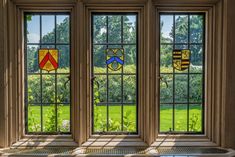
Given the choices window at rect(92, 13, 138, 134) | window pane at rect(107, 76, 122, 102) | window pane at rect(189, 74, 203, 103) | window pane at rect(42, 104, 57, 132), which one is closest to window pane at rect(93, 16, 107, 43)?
window at rect(92, 13, 138, 134)

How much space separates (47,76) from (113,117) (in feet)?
2.25

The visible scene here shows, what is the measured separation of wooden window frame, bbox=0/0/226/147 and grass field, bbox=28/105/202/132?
0.09 m

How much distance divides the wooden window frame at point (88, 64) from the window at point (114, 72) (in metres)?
0.08

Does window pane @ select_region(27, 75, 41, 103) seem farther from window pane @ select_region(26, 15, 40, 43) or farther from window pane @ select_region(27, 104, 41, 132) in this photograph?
window pane @ select_region(26, 15, 40, 43)

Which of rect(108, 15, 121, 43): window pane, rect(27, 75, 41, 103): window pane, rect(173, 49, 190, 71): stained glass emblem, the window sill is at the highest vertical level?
rect(108, 15, 121, 43): window pane

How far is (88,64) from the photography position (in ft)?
9.74

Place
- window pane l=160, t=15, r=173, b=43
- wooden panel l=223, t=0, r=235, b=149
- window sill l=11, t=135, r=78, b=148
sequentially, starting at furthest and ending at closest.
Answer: window pane l=160, t=15, r=173, b=43, window sill l=11, t=135, r=78, b=148, wooden panel l=223, t=0, r=235, b=149

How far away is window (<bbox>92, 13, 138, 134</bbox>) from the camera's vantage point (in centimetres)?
304

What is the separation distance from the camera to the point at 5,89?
2.84 metres

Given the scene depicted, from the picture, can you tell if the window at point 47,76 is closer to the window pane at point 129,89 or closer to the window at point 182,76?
the window pane at point 129,89

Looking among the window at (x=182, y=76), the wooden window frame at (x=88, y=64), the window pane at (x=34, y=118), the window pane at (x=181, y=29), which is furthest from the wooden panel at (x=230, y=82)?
the window pane at (x=34, y=118)

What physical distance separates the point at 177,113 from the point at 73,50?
42.3 inches

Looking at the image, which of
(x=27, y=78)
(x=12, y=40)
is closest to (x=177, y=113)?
(x=27, y=78)

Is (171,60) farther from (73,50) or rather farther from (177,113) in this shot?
(73,50)
